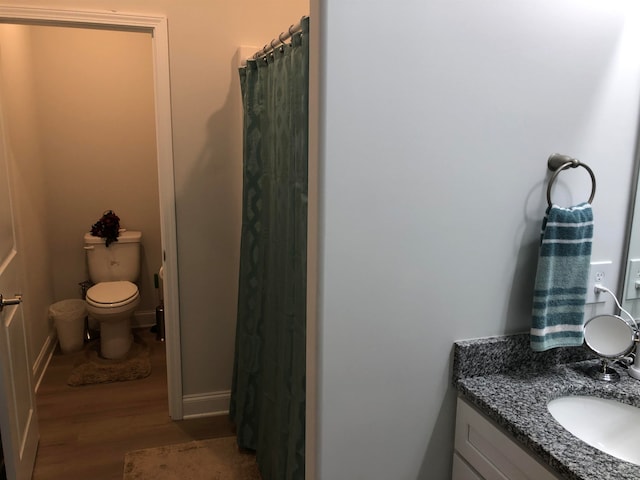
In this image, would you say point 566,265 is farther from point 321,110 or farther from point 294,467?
point 294,467

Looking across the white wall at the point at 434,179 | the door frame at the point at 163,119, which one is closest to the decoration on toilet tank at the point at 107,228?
the door frame at the point at 163,119

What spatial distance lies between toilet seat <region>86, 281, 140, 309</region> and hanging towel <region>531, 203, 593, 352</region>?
2915 mm

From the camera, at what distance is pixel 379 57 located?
46.4 inches

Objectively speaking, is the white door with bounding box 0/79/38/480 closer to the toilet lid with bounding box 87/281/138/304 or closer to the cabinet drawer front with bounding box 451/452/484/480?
the toilet lid with bounding box 87/281/138/304

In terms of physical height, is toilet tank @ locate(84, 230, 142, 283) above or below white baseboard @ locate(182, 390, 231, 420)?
above

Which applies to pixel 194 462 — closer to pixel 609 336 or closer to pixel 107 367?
pixel 107 367

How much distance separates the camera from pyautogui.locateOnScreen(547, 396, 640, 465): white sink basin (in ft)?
4.36

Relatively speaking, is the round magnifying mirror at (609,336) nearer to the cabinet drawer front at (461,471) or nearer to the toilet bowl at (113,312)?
the cabinet drawer front at (461,471)

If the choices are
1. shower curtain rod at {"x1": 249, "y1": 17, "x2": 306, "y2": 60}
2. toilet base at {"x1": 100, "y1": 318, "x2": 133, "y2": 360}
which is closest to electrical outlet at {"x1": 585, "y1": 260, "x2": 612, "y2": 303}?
shower curtain rod at {"x1": 249, "y1": 17, "x2": 306, "y2": 60}

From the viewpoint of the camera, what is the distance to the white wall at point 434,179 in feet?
3.91

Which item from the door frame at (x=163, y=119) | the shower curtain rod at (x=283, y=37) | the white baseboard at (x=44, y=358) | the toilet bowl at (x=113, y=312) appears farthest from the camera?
the toilet bowl at (x=113, y=312)

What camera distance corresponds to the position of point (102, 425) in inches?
112

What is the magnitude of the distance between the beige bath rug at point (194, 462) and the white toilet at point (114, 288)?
121 centimetres

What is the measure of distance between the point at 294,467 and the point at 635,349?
114 centimetres
